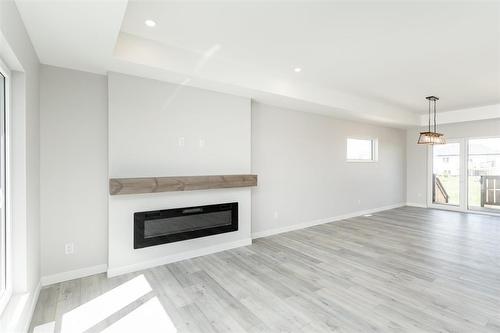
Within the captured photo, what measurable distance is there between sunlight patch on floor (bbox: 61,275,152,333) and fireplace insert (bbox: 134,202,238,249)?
1.83 feet

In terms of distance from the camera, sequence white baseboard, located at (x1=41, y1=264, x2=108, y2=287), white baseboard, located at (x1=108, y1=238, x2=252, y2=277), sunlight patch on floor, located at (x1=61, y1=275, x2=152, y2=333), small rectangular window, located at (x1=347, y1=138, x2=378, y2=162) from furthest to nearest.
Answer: small rectangular window, located at (x1=347, y1=138, x2=378, y2=162) < white baseboard, located at (x1=108, y1=238, x2=252, y2=277) < white baseboard, located at (x1=41, y1=264, x2=108, y2=287) < sunlight patch on floor, located at (x1=61, y1=275, x2=152, y2=333)

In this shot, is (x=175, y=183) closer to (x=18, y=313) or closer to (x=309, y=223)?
(x=18, y=313)

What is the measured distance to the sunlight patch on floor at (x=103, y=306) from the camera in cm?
216

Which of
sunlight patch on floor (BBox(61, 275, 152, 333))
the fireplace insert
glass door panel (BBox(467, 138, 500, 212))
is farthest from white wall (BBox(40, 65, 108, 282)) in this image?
glass door panel (BBox(467, 138, 500, 212))

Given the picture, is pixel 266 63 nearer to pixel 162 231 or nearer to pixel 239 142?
pixel 239 142

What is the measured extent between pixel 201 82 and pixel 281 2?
1598 mm

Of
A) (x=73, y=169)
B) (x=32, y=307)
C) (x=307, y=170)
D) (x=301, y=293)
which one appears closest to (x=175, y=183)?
(x=73, y=169)

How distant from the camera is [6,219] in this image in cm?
207

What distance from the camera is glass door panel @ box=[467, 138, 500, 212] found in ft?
21.5

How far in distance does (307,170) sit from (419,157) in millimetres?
4633

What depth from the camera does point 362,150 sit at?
22.6 feet

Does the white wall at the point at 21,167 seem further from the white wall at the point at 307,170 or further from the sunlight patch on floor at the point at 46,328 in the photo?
the white wall at the point at 307,170

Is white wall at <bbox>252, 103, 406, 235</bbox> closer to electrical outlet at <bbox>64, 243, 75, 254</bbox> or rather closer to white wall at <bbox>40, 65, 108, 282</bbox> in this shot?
white wall at <bbox>40, 65, 108, 282</bbox>

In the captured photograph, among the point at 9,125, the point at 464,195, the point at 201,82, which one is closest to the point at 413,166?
the point at 464,195
